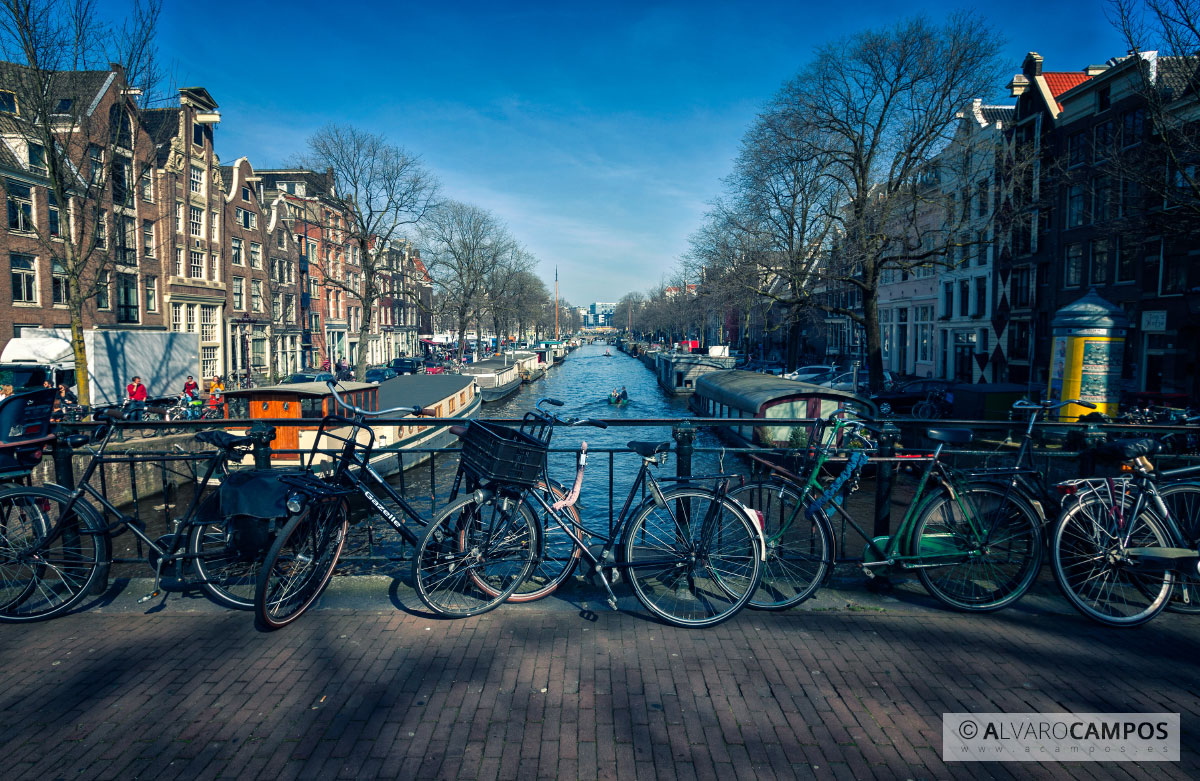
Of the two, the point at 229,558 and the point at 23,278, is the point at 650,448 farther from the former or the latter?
the point at 23,278

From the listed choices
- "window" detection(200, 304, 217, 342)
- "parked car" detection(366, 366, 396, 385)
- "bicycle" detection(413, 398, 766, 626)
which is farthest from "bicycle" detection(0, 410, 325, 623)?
"window" detection(200, 304, 217, 342)

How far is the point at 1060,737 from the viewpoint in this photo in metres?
3.08

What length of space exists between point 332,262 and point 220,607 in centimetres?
5946

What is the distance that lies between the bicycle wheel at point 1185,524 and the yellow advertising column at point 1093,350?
13012 millimetres

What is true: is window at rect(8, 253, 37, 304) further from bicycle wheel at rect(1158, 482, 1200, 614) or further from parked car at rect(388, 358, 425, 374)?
bicycle wheel at rect(1158, 482, 1200, 614)

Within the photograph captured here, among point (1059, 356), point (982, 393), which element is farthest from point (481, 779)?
point (982, 393)

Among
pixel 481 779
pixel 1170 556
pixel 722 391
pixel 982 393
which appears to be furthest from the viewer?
pixel 722 391

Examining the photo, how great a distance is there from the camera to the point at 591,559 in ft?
14.4

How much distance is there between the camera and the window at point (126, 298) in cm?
3247

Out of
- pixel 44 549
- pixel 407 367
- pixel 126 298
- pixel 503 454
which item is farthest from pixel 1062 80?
pixel 126 298

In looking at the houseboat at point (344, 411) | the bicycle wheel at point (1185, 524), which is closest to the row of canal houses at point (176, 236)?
the houseboat at point (344, 411)

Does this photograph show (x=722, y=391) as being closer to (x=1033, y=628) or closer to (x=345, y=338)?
(x=1033, y=628)

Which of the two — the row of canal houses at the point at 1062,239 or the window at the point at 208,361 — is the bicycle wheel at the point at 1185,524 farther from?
the window at the point at 208,361

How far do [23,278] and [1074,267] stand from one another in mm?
43354
